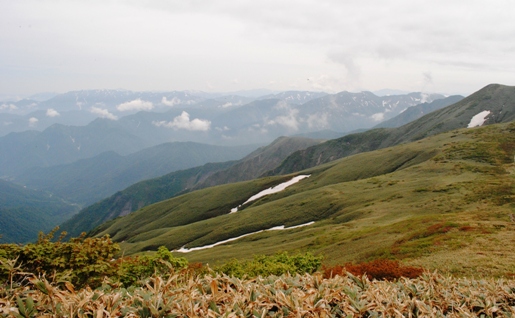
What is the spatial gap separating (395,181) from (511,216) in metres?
39.7

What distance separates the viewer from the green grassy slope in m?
29.8

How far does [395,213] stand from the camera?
55.7 meters

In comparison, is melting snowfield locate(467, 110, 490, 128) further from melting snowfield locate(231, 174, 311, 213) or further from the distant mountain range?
melting snowfield locate(231, 174, 311, 213)

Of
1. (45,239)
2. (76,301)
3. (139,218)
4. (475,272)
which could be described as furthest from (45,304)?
(139,218)

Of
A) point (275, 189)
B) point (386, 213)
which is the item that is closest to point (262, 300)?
point (386, 213)

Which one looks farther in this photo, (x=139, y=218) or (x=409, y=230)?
(x=139, y=218)

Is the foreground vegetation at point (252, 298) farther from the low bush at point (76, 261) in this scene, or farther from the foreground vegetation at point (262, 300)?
the low bush at point (76, 261)

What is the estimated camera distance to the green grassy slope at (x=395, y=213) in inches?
1175

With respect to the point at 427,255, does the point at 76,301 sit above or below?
above

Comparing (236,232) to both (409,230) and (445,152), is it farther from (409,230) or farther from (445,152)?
(445,152)

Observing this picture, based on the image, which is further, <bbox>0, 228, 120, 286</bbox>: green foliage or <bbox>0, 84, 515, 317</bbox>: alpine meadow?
<bbox>0, 228, 120, 286</bbox>: green foliage

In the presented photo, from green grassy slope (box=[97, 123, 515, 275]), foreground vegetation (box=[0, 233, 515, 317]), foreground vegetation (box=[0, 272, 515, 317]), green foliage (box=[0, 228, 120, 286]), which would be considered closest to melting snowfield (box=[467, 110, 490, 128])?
green grassy slope (box=[97, 123, 515, 275])

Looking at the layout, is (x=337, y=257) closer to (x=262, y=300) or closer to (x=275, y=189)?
(x=262, y=300)

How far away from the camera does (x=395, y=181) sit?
264 feet
